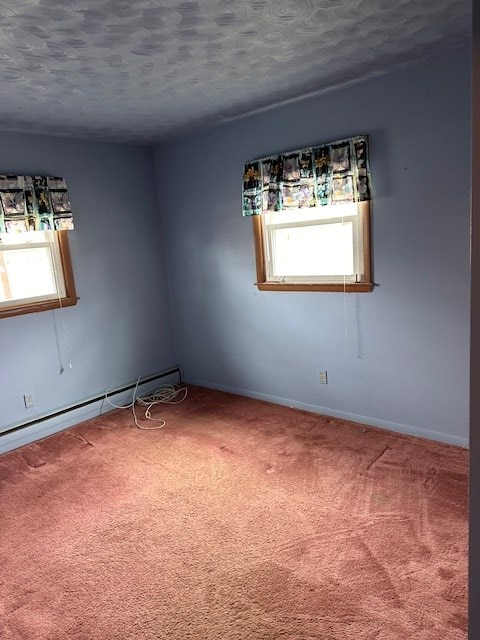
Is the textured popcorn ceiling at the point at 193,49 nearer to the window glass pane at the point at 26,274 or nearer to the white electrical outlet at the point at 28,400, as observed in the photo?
the window glass pane at the point at 26,274

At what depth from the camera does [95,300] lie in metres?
4.01

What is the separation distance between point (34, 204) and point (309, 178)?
82.8 inches

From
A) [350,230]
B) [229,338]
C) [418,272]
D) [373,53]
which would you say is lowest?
[229,338]

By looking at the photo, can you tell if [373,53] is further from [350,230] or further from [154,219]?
[154,219]

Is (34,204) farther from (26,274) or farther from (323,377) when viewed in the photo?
(323,377)

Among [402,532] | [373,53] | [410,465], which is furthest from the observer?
[410,465]

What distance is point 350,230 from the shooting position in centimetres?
325

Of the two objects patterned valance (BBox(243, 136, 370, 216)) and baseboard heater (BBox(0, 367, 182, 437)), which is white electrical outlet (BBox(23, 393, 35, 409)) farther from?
patterned valance (BBox(243, 136, 370, 216))

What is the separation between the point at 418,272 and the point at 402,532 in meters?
1.59

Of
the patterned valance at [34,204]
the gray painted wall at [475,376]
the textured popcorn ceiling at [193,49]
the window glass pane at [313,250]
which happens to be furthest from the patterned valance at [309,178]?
the gray painted wall at [475,376]

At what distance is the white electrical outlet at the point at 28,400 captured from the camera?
11.8 feet

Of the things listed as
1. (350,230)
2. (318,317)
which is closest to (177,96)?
(350,230)

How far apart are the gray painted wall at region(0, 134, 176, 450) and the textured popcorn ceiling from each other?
24.9 inches

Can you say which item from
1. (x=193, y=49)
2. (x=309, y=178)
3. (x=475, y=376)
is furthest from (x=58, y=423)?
(x=475, y=376)
